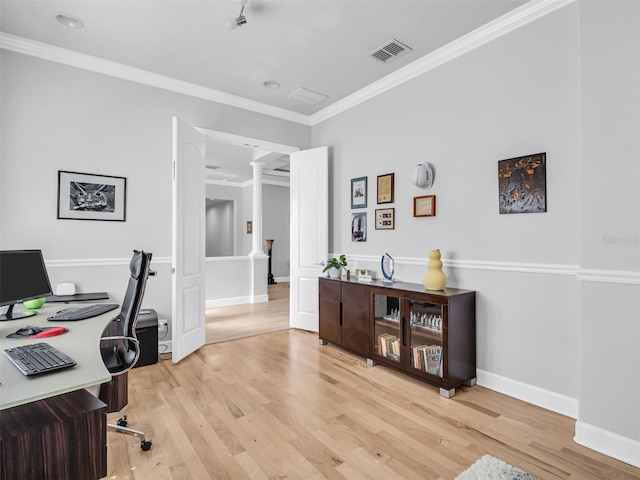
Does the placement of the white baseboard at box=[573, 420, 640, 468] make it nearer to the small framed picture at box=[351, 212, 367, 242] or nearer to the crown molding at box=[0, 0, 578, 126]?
the small framed picture at box=[351, 212, 367, 242]

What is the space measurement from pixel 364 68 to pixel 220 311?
431 cm

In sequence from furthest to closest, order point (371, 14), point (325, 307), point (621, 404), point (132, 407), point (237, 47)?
point (325, 307) < point (237, 47) < point (371, 14) < point (132, 407) < point (621, 404)

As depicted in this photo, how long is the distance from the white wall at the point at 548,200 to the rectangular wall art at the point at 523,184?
0.16 ft

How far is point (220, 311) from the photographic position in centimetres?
581

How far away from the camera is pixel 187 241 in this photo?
3529 millimetres

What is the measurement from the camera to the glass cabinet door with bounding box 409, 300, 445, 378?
2.74 meters

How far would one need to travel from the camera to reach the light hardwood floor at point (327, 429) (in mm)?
1845

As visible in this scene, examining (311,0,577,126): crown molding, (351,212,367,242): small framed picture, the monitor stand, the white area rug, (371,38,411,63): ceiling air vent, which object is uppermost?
(371,38,411,63): ceiling air vent

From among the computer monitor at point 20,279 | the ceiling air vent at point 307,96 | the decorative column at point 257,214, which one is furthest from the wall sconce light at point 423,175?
the decorative column at point 257,214

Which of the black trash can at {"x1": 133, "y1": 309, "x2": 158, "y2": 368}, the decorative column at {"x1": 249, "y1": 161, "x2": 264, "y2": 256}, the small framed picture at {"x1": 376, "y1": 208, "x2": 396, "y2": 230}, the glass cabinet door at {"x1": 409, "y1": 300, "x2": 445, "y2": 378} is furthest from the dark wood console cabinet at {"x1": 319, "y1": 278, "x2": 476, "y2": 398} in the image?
the decorative column at {"x1": 249, "y1": 161, "x2": 264, "y2": 256}

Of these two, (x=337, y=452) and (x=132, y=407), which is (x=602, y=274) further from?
(x=132, y=407)

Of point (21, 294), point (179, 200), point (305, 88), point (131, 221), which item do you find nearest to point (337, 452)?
point (21, 294)

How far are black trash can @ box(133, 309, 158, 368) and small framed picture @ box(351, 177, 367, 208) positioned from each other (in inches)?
99.2

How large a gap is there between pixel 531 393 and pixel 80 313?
125 inches
